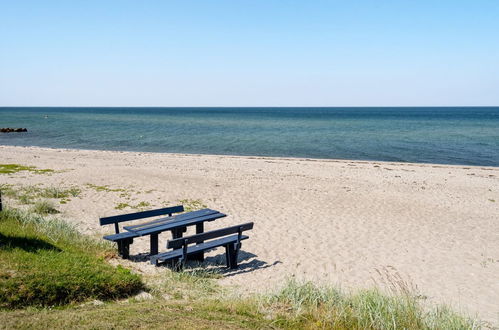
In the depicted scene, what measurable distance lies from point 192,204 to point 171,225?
4.88m

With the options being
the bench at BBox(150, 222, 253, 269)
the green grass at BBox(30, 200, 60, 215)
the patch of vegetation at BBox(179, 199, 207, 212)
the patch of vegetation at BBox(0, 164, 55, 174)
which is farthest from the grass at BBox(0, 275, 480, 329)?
the patch of vegetation at BBox(0, 164, 55, 174)

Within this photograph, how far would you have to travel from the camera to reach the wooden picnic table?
817 cm

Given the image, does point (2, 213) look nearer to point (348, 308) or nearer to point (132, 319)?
point (132, 319)

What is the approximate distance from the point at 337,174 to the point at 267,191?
611cm

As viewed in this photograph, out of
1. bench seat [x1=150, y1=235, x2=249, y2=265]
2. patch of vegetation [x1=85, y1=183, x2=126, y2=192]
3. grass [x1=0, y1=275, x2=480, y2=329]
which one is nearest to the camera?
grass [x1=0, y1=275, x2=480, y2=329]

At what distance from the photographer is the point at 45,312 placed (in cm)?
516

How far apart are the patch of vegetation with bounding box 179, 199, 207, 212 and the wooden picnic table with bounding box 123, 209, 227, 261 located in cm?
328

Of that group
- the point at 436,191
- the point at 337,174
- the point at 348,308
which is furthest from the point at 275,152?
the point at 348,308

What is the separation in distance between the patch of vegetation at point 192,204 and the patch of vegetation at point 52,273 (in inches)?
184

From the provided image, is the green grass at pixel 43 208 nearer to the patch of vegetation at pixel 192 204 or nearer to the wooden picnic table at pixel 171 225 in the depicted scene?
the patch of vegetation at pixel 192 204

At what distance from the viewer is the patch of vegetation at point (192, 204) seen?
1279 cm

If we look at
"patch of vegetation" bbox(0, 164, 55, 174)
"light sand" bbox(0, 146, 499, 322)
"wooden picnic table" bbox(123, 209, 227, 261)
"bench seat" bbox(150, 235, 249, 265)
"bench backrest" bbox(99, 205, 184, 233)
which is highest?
"bench backrest" bbox(99, 205, 184, 233)

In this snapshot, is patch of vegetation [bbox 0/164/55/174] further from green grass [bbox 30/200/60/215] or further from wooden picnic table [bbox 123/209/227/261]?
wooden picnic table [bbox 123/209/227/261]

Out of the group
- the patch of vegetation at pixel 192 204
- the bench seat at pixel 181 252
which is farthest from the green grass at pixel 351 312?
the patch of vegetation at pixel 192 204
